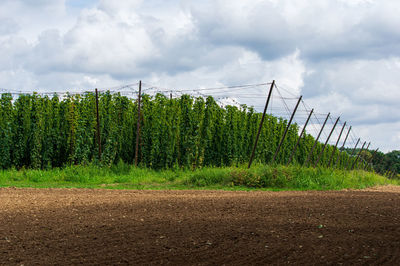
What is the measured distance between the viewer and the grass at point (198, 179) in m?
17.9

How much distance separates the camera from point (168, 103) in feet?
85.1

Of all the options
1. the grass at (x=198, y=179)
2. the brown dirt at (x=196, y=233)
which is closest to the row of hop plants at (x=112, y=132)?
the grass at (x=198, y=179)

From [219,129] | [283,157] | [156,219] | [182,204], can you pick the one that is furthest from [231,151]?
[156,219]

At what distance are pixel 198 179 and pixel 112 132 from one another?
7.41 m

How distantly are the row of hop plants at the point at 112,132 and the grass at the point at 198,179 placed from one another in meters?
3.18

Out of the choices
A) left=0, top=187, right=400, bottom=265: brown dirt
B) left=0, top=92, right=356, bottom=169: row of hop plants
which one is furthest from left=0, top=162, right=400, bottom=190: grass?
left=0, top=187, right=400, bottom=265: brown dirt

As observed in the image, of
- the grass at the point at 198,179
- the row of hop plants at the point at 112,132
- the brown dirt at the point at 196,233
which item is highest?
the row of hop plants at the point at 112,132

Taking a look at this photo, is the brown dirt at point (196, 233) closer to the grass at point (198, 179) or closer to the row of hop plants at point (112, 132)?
the grass at point (198, 179)

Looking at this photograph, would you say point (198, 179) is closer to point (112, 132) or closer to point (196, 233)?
point (112, 132)

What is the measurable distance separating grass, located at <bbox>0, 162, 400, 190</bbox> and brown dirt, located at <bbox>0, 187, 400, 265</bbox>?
23.6 feet

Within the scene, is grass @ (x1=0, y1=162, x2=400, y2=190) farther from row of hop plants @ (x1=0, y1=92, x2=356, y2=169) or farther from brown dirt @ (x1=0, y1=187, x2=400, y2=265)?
brown dirt @ (x1=0, y1=187, x2=400, y2=265)

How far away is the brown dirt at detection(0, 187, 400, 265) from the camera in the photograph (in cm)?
598

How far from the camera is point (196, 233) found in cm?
714

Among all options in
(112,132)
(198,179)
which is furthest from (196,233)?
(112,132)
